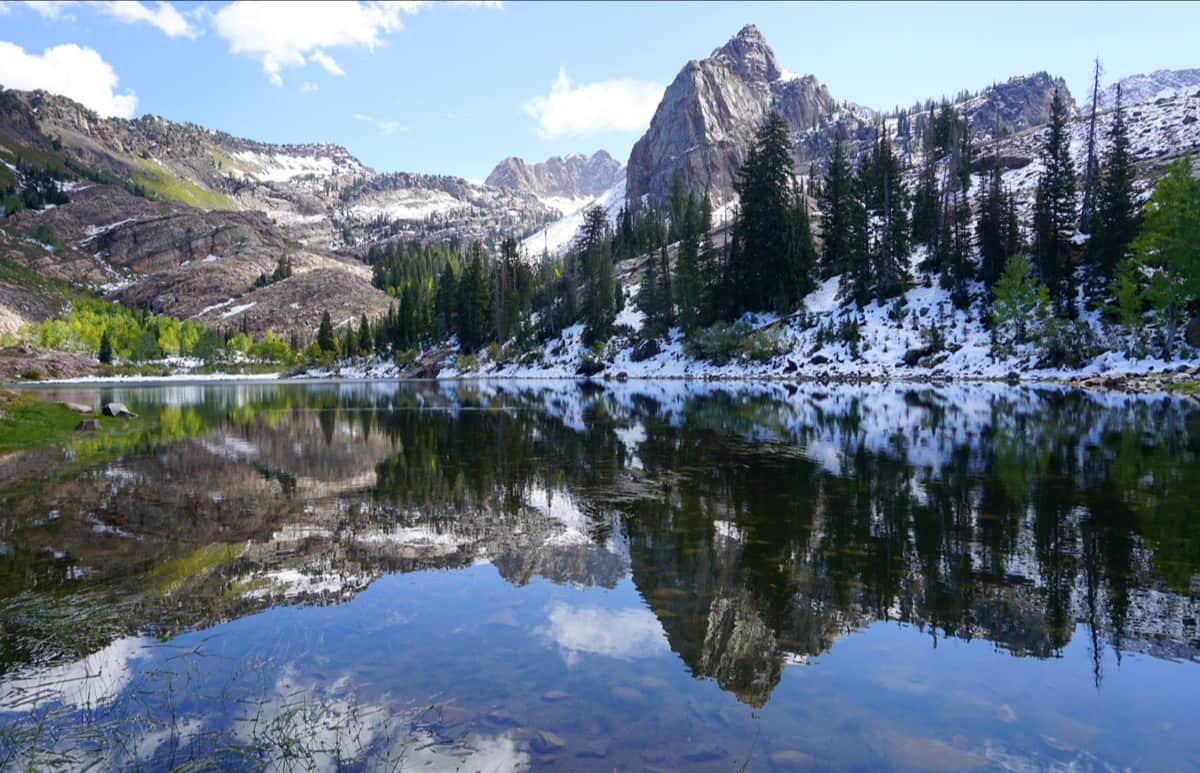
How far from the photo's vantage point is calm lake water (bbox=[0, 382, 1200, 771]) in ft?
17.6

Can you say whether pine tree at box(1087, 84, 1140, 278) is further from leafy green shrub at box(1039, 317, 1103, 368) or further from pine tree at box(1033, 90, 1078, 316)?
leafy green shrub at box(1039, 317, 1103, 368)

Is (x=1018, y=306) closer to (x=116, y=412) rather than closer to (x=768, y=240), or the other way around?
(x=768, y=240)

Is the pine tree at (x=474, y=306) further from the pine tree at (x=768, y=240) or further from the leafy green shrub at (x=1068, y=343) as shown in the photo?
the leafy green shrub at (x=1068, y=343)

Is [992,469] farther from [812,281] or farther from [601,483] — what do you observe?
[812,281]

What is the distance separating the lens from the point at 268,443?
84.6 feet

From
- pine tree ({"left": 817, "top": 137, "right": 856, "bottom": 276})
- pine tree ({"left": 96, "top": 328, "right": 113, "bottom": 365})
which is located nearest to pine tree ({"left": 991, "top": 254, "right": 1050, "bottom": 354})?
pine tree ({"left": 817, "top": 137, "right": 856, "bottom": 276})

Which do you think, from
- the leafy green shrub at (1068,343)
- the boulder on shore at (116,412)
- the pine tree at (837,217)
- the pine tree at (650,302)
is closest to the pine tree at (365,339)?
the pine tree at (650,302)

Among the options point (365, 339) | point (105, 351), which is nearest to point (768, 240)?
point (365, 339)

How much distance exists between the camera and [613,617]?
8.10 m

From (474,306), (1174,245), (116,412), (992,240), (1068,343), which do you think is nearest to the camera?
(116,412)

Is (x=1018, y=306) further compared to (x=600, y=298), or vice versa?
(x=600, y=298)

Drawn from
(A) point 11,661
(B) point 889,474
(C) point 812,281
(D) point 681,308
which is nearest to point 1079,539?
(B) point 889,474

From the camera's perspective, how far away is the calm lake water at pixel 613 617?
17.6 feet

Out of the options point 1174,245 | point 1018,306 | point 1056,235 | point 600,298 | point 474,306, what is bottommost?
point 1018,306
